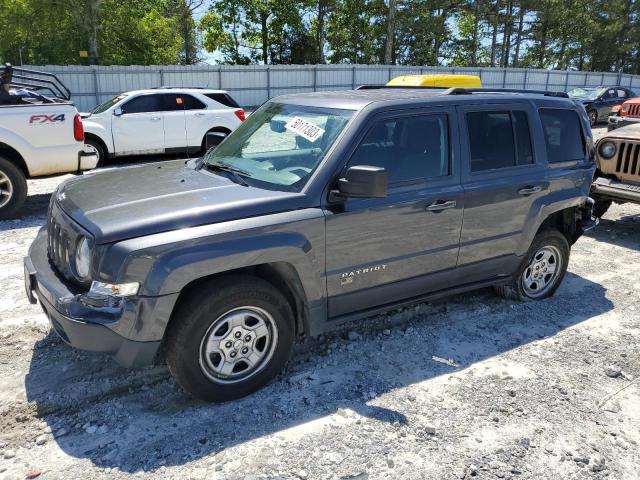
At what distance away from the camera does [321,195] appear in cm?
339

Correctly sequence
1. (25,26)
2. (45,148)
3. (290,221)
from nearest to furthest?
1. (290,221)
2. (45,148)
3. (25,26)

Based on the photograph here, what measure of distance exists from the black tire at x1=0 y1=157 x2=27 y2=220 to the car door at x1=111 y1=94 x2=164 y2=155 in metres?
4.34

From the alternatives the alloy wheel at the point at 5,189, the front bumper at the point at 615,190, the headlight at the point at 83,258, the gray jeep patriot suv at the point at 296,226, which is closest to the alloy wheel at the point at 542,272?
the gray jeep patriot suv at the point at 296,226

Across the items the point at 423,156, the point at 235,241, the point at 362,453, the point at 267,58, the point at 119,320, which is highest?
the point at 267,58

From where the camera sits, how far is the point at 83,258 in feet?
10.1

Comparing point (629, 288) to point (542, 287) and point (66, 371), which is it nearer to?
point (542, 287)

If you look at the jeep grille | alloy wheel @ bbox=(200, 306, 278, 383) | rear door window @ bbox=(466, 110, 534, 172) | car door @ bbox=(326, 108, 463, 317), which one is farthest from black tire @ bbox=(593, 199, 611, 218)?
the jeep grille

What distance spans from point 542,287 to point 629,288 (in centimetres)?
113

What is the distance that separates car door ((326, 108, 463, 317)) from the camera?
3.54m

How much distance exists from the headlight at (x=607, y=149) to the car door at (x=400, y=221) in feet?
14.0

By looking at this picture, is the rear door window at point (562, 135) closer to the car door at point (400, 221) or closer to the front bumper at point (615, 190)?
the car door at point (400, 221)

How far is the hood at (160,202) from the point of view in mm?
2996

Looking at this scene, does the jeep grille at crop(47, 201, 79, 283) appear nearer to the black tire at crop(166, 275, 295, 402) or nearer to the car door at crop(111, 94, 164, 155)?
the black tire at crop(166, 275, 295, 402)

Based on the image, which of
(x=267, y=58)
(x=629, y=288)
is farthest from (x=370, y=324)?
(x=267, y=58)
